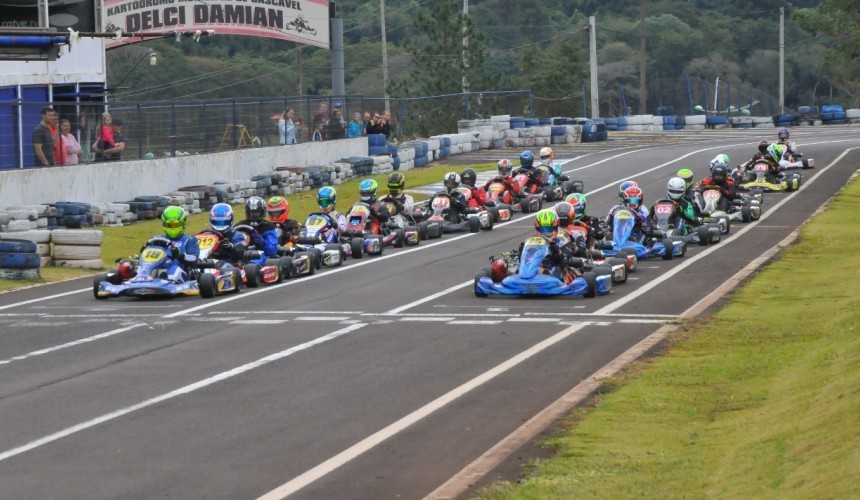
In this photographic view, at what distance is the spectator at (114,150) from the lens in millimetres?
29203

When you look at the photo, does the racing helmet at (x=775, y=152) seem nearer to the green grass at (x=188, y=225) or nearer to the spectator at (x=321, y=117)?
the green grass at (x=188, y=225)

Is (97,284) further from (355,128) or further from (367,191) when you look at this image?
(355,128)

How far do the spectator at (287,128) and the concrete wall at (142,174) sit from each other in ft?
1.06

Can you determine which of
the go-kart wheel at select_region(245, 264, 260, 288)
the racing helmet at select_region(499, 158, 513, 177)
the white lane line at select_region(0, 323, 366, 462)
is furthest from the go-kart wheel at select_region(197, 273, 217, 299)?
the racing helmet at select_region(499, 158, 513, 177)

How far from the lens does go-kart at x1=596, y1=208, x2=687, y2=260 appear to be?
72.6 ft

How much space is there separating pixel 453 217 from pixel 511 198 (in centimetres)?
355

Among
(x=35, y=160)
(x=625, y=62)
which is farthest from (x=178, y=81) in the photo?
(x=35, y=160)

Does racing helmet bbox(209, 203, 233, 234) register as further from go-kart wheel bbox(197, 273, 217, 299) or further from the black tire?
the black tire

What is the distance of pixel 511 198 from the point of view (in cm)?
3123

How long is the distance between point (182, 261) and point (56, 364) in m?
5.34

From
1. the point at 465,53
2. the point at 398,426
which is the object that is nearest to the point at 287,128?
the point at 398,426

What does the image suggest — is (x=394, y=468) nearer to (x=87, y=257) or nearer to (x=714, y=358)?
(x=714, y=358)

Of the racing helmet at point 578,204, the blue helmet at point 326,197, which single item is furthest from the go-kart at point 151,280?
the racing helmet at point 578,204

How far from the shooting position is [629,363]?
13336mm
